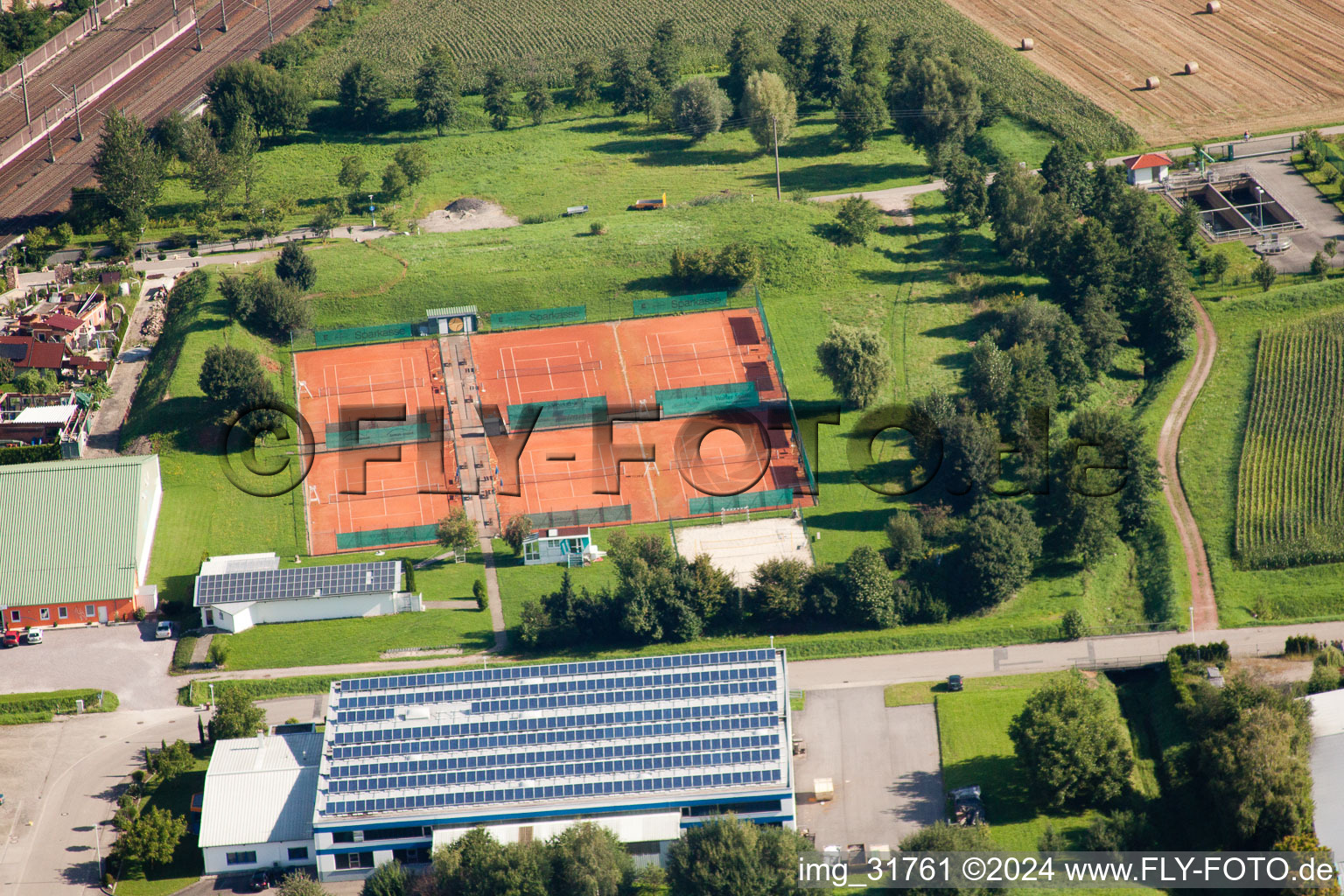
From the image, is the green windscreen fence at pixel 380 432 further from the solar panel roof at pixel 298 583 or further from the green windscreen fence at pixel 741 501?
the green windscreen fence at pixel 741 501

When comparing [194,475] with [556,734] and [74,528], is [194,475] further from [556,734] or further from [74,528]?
[556,734]

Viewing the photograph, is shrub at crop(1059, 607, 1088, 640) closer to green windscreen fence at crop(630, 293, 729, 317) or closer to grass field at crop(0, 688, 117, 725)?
green windscreen fence at crop(630, 293, 729, 317)

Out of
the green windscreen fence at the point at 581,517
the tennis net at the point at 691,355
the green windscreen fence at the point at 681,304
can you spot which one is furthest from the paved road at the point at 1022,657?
the green windscreen fence at the point at 681,304

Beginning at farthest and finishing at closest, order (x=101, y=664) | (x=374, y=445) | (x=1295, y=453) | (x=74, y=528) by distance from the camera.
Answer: (x=374, y=445)
(x=1295, y=453)
(x=74, y=528)
(x=101, y=664)

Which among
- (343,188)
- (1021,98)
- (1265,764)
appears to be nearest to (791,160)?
(1021,98)

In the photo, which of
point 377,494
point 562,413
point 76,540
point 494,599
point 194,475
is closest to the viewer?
point 494,599

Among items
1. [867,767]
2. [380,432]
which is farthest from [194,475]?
[867,767]
